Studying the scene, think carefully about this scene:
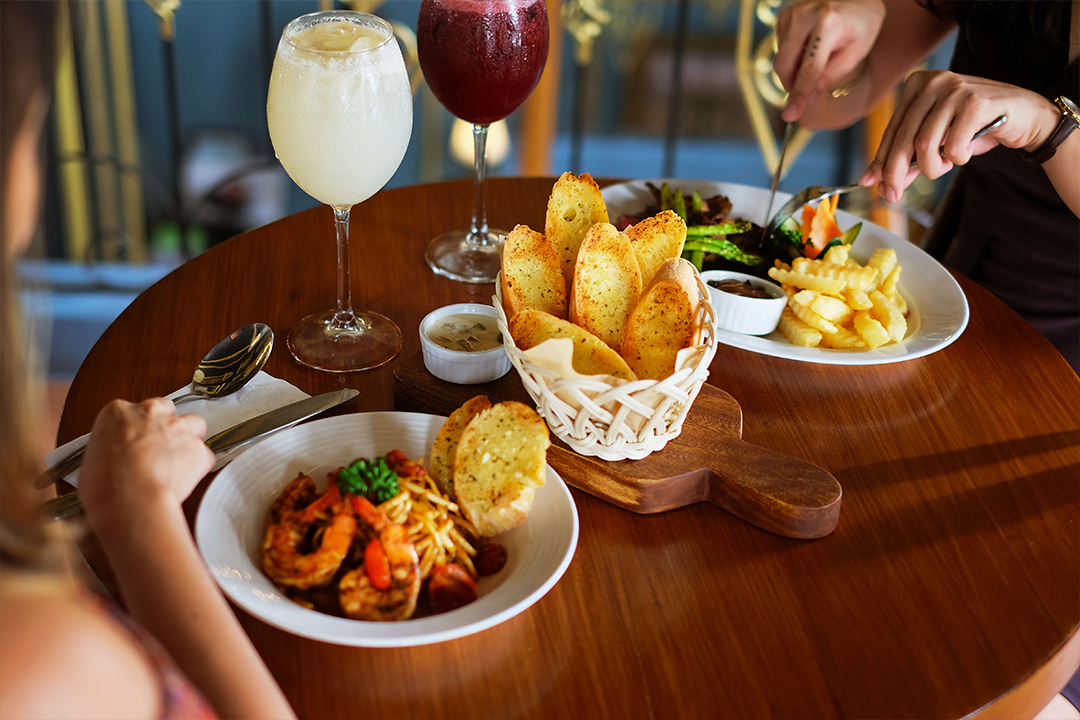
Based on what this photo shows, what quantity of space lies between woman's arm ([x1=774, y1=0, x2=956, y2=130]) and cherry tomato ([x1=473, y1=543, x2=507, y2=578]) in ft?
3.27

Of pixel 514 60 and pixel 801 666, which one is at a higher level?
pixel 514 60

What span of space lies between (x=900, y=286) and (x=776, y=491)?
0.62 meters

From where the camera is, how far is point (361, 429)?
0.91 metres

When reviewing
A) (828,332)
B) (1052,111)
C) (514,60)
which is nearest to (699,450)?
(828,332)

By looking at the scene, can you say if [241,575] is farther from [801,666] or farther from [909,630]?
[909,630]

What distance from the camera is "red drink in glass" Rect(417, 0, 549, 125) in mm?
1184

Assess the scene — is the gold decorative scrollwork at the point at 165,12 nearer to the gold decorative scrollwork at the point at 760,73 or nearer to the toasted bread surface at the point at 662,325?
the gold decorative scrollwork at the point at 760,73

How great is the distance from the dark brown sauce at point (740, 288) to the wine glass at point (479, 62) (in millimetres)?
330

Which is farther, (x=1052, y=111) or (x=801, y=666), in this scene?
(x=1052, y=111)

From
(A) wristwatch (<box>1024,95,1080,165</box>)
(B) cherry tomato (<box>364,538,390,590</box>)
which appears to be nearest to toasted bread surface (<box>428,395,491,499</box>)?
(B) cherry tomato (<box>364,538,390,590</box>)

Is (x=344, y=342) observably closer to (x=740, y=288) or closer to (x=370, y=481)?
(x=370, y=481)

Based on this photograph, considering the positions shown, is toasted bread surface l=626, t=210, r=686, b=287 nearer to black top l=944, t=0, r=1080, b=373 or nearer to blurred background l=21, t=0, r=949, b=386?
black top l=944, t=0, r=1080, b=373

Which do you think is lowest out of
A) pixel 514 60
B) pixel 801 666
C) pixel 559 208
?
pixel 801 666

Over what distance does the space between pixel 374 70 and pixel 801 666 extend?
0.77m
